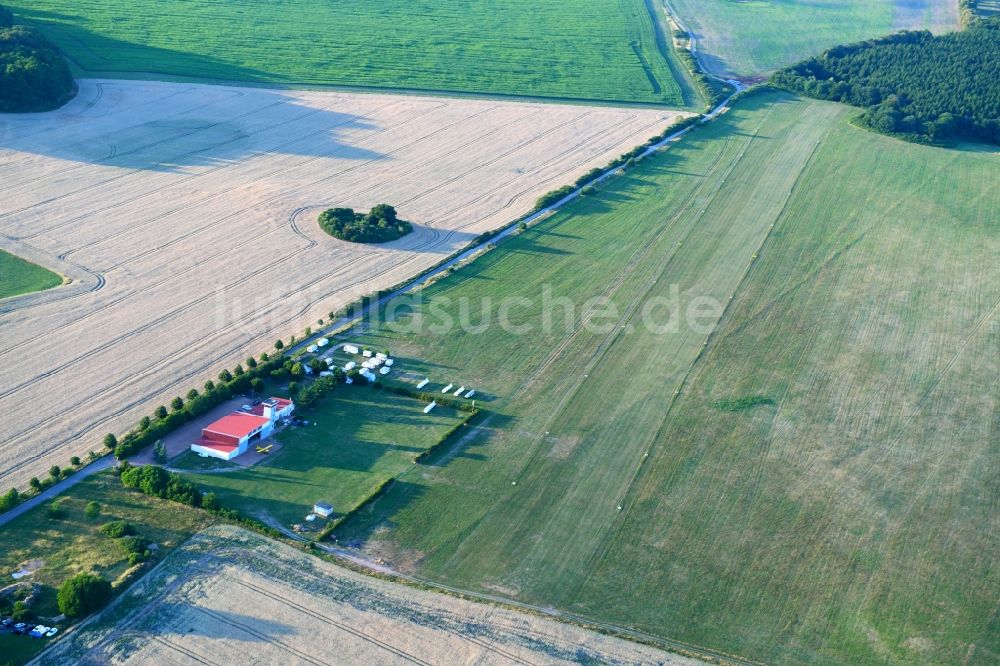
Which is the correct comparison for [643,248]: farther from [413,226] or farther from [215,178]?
[215,178]

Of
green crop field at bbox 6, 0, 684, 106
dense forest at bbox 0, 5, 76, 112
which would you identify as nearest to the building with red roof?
dense forest at bbox 0, 5, 76, 112

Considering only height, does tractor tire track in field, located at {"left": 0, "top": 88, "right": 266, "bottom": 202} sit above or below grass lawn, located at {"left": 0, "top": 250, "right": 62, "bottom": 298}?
above

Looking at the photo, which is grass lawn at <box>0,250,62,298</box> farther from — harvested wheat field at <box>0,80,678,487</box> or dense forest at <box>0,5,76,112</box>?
dense forest at <box>0,5,76,112</box>

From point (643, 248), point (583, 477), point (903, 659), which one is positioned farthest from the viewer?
point (643, 248)

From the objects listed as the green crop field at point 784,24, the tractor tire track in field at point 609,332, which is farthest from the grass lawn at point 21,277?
the green crop field at point 784,24

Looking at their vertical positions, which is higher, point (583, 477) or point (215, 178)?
point (215, 178)

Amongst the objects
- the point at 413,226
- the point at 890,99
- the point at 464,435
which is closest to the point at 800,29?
the point at 890,99
